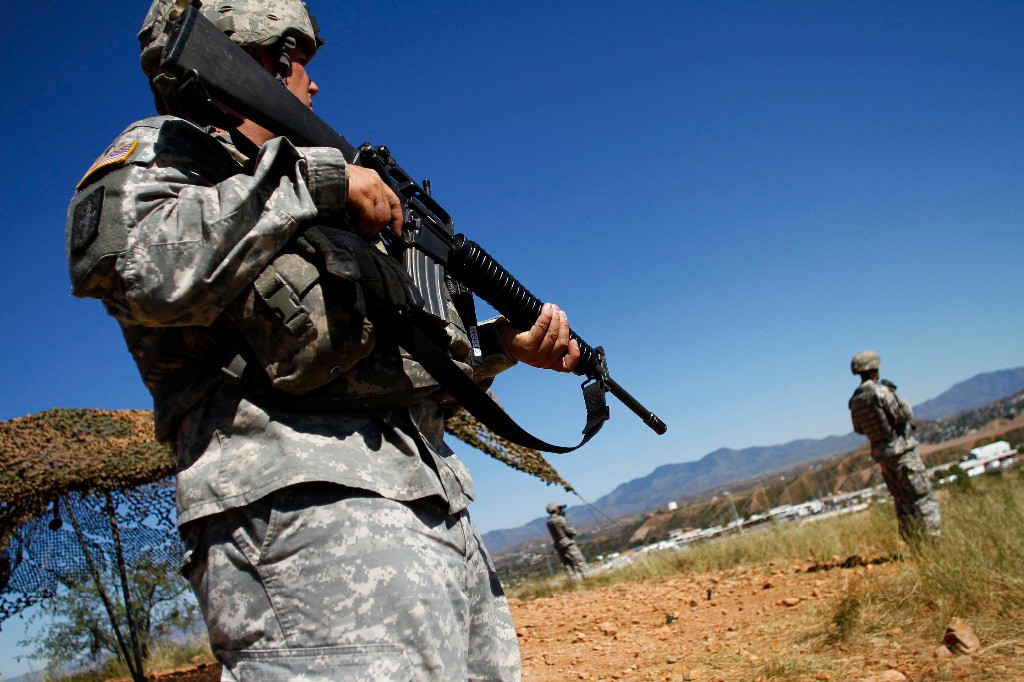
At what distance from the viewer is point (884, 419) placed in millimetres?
7445

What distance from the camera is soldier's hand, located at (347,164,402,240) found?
152 cm

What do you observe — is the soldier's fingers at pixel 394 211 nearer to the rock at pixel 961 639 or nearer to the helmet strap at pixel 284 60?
the helmet strap at pixel 284 60

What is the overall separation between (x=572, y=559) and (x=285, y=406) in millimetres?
12350

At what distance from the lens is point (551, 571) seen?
16125 mm

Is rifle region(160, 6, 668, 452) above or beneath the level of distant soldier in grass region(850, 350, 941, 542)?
above

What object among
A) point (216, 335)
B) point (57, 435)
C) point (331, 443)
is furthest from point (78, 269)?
point (57, 435)

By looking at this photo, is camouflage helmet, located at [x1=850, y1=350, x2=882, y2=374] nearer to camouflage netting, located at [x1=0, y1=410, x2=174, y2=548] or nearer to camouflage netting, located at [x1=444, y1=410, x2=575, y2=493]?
camouflage netting, located at [x1=444, y1=410, x2=575, y2=493]

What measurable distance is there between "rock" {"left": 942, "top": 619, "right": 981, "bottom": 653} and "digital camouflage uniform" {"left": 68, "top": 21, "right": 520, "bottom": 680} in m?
2.74

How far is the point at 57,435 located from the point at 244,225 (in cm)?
540

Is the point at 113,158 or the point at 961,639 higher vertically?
the point at 113,158

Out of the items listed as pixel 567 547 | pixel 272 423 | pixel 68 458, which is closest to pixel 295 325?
pixel 272 423

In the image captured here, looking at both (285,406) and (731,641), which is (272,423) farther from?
(731,641)

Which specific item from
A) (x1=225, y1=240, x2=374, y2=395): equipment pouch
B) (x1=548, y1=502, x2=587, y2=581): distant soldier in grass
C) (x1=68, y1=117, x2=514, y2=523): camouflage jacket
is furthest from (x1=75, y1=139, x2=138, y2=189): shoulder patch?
(x1=548, y1=502, x2=587, y2=581): distant soldier in grass

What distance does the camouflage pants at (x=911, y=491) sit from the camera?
6.99 meters
